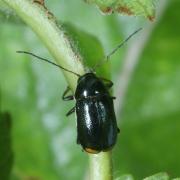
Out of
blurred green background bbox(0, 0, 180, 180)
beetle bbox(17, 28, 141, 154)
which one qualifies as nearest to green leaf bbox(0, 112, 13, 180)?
beetle bbox(17, 28, 141, 154)

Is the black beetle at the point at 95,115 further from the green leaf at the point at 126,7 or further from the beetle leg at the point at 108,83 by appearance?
the green leaf at the point at 126,7

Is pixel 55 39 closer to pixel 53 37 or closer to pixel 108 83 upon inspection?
pixel 53 37

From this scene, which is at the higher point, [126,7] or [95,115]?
[126,7]

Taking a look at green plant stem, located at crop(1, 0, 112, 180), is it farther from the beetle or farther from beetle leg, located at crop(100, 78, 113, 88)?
the beetle

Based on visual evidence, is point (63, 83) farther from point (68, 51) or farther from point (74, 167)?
point (68, 51)

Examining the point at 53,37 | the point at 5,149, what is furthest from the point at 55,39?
the point at 5,149

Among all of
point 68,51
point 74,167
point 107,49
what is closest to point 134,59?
point 107,49

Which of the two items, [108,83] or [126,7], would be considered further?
[108,83]
